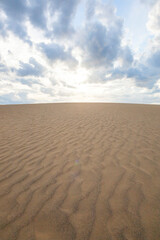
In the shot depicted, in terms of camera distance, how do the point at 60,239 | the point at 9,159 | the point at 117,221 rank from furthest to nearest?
the point at 9,159 < the point at 117,221 < the point at 60,239

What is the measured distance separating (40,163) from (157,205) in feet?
8.75

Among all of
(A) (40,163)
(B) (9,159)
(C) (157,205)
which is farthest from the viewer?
(B) (9,159)

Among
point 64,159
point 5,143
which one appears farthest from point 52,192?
point 5,143

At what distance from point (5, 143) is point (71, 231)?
4.25 meters

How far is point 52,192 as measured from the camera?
2256 millimetres

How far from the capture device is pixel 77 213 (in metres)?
1.82

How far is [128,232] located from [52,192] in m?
1.32

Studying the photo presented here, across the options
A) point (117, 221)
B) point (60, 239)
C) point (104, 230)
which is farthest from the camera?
point (117, 221)

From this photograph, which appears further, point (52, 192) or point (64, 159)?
point (64, 159)

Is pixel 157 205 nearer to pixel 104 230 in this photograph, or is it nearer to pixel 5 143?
pixel 104 230

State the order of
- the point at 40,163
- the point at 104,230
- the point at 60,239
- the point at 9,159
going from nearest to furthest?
the point at 60,239, the point at 104,230, the point at 40,163, the point at 9,159

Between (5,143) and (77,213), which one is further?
(5,143)

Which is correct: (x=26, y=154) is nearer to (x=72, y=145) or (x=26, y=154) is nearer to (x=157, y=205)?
(x=72, y=145)

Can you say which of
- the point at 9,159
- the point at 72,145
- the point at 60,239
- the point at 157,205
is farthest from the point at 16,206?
the point at 72,145
